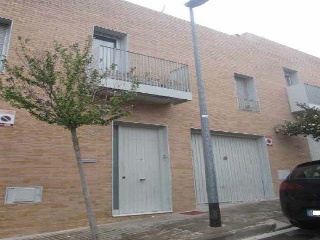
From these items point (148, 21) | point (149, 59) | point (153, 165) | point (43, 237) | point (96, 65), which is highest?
point (148, 21)

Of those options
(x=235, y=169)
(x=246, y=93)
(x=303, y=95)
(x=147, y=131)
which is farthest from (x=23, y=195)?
(x=303, y=95)

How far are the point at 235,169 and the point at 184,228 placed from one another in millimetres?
5431

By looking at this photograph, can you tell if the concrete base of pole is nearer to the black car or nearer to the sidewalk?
the sidewalk

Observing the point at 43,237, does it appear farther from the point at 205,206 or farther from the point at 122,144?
the point at 205,206

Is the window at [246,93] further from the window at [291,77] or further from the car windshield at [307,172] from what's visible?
the car windshield at [307,172]

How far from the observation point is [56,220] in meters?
7.82

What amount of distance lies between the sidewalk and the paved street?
0.90ft

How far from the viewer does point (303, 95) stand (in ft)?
47.1

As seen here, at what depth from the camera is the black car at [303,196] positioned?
591cm

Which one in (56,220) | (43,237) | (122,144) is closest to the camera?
(43,237)

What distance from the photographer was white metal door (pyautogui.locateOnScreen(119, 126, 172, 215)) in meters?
9.35

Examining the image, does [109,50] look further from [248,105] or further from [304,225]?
[304,225]

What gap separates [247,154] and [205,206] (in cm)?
318

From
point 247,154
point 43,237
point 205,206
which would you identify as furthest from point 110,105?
point 247,154
